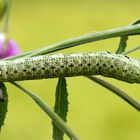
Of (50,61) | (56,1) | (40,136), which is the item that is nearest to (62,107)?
(50,61)

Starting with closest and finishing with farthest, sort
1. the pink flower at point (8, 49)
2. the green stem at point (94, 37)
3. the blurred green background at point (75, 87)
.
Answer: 1. the green stem at point (94, 37)
2. the pink flower at point (8, 49)
3. the blurred green background at point (75, 87)

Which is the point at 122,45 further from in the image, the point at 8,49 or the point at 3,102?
the point at 8,49

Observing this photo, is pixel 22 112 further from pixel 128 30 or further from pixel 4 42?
pixel 128 30

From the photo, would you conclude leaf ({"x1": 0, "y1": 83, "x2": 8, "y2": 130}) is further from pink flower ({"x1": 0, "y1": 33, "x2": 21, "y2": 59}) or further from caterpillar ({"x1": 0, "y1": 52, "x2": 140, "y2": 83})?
pink flower ({"x1": 0, "y1": 33, "x2": 21, "y2": 59})

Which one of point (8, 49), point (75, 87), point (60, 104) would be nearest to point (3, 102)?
point (60, 104)

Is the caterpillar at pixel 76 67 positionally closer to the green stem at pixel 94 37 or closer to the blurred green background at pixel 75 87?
the green stem at pixel 94 37

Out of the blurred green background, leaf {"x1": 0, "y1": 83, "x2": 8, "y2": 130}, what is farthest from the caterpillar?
the blurred green background

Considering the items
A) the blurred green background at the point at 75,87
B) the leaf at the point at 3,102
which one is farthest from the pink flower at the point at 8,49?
the blurred green background at the point at 75,87
